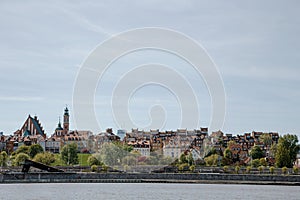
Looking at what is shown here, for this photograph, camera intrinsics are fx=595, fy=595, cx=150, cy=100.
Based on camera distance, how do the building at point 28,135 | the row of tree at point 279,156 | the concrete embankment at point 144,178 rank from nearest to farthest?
1. the concrete embankment at point 144,178
2. the row of tree at point 279,156
3. the building at point 28,135

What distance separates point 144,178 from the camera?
77750 mm

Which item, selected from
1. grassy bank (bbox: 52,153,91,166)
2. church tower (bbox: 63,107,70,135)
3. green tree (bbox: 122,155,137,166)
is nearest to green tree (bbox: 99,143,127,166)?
green tree (bbox: 122,155,137,166)

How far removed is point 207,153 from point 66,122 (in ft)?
211

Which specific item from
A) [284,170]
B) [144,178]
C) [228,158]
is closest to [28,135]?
[228,158]

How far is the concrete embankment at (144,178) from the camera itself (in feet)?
236

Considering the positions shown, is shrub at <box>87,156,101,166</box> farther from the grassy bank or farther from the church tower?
the church tower

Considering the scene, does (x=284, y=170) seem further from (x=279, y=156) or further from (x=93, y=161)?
(x=93, y=161)

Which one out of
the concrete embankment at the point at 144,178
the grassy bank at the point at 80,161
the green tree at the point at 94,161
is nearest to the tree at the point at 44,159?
the grassy bank at the point at 80,161

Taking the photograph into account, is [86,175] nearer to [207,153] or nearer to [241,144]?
[207,153]

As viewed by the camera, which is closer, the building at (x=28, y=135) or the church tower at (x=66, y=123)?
the building at (x=28, y=135)

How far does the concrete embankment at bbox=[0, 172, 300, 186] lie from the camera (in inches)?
2827

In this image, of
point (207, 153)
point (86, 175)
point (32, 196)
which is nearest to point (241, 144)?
point (207, 153)

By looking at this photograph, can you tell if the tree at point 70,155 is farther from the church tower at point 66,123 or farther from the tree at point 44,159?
the church tower at point 66,123

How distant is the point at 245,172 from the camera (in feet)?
264
